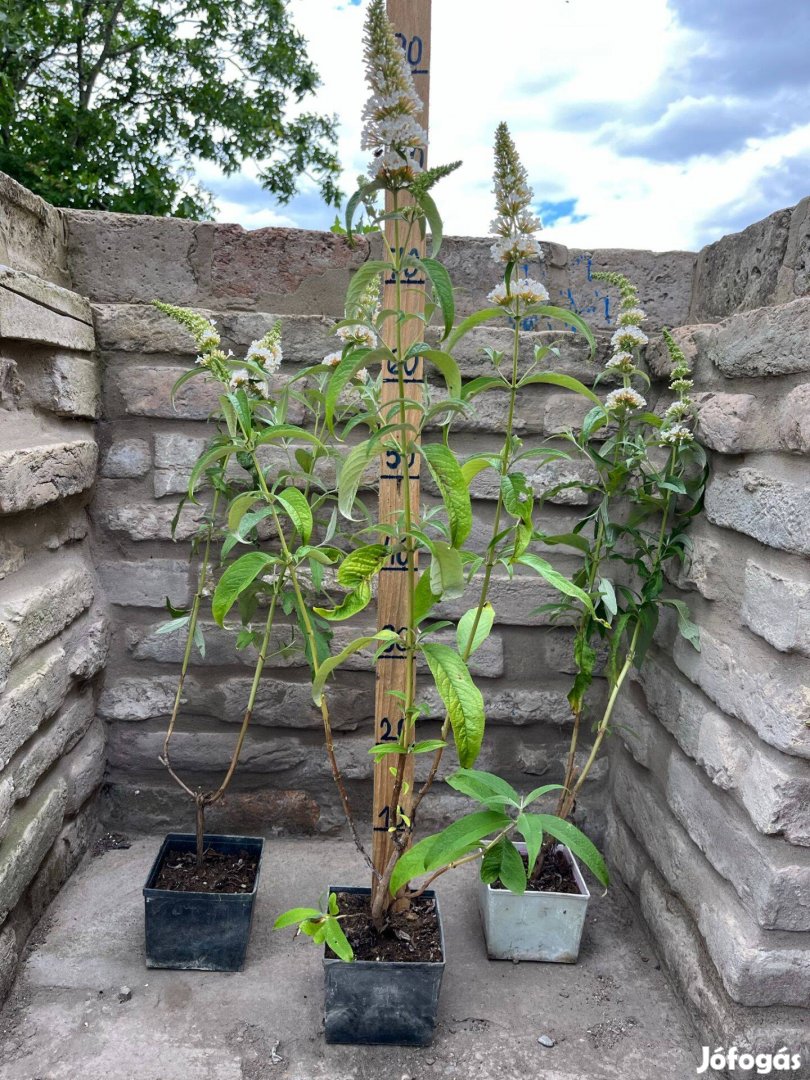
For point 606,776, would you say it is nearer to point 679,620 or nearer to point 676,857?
point 676,857

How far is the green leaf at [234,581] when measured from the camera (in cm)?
162

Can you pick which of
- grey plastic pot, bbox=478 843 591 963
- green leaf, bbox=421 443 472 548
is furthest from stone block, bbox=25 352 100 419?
grey plastic pot, bbox=478 843 591 963

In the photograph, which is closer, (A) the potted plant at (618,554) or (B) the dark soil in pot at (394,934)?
(B) the dark soil in pot at (394,934)

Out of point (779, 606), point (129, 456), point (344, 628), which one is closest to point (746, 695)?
point (779, 606)

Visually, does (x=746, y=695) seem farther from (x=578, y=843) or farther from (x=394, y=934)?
(x=394, y=934)

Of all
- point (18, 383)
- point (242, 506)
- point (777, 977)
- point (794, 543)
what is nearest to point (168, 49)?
point (18, 383)

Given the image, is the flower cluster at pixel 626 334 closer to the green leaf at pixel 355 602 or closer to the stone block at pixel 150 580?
the green leaf at pixel 355 602

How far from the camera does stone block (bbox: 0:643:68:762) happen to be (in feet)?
5.64

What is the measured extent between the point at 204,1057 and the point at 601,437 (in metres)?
1.77

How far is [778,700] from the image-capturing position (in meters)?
1.52

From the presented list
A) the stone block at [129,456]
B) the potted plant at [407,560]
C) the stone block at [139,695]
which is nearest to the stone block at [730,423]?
the potted plant at [407,560]

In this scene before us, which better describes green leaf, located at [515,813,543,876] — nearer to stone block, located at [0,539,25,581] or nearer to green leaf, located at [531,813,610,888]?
green leaf, located at [531,813,610,888]

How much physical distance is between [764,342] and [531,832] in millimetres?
1094

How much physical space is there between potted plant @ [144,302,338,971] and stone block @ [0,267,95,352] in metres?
0.31
